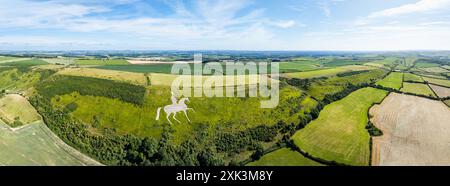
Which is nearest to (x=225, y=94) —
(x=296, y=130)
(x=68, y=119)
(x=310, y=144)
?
(x=296, y=130)

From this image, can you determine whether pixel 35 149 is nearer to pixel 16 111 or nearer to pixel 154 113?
pixel 16 111

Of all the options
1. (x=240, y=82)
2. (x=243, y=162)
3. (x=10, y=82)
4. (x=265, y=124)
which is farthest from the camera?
(x=240, y=82)

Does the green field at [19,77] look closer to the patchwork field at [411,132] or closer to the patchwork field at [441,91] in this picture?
the patchwork field at [411,132]

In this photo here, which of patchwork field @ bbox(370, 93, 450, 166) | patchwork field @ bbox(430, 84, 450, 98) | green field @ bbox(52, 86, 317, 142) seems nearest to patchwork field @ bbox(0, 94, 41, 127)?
green field @ bbox(52, 86, 317, 142)

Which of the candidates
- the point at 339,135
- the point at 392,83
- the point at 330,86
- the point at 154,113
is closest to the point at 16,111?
the point at 154,113

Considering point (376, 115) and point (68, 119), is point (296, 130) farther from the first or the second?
point (68, 119)

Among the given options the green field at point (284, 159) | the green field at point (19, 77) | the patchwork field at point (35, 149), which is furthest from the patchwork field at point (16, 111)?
the green field at point (284, 159)
